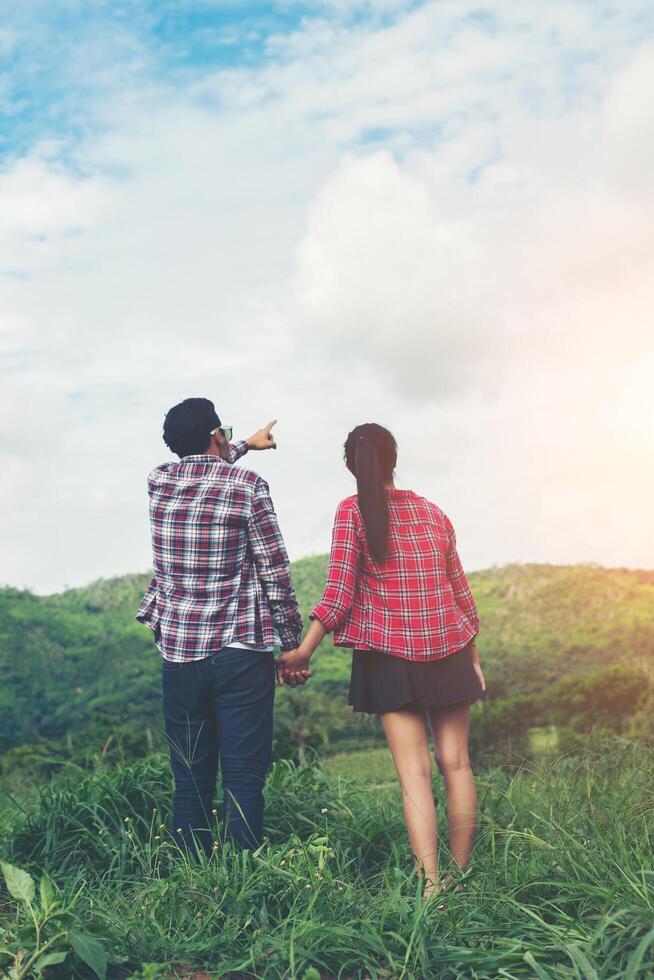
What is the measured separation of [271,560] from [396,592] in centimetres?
49

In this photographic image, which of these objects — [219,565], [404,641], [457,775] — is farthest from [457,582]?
[219,565]

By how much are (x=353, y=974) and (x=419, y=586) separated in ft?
4.60

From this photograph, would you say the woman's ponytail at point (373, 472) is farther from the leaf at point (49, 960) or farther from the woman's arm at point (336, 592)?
the leaf at point (49, 960)

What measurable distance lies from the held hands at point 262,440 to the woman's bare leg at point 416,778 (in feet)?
4.27

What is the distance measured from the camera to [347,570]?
11.1ft

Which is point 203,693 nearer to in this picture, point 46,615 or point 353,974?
point 353,974

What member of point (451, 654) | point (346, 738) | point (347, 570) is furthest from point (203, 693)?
point (346, 738)

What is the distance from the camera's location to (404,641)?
3338 mm

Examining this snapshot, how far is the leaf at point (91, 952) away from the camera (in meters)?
2.26

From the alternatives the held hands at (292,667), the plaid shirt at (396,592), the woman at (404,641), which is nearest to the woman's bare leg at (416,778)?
the woman at (404,641)

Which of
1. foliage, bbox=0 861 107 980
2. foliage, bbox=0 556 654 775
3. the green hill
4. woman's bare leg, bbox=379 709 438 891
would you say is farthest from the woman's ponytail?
the green hill

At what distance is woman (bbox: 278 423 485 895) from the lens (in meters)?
3.33

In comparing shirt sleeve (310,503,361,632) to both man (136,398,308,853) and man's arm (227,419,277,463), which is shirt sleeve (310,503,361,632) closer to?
man (136,398,308,853)

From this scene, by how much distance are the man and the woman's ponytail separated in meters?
0.35
